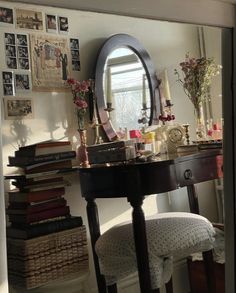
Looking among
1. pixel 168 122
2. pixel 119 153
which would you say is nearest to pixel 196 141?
pixel 168 122

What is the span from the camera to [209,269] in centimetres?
129

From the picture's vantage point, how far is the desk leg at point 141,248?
1.05m

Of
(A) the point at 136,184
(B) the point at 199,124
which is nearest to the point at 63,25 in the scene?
(A) the point at 136,184

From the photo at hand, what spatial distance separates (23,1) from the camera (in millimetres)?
324

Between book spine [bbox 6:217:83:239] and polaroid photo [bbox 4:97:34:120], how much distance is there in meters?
0.25

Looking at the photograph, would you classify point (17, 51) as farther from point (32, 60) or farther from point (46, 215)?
point (46, 215)

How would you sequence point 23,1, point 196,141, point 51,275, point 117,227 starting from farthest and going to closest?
1. point 196,141
2. point 117,227
3. point 51,275
4. point 23,1

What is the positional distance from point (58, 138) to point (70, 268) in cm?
34

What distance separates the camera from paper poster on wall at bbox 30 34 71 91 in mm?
1033

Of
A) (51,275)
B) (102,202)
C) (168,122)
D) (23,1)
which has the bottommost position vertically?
(51,275)

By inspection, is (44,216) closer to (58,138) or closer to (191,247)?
(58,138)

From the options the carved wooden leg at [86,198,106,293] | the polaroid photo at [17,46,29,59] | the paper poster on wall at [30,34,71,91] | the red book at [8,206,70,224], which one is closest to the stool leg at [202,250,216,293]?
the carved wooden leg at [86,198,106,293]

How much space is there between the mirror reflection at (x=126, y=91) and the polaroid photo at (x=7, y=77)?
0.33 meters

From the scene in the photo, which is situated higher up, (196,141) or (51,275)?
(196,141)
